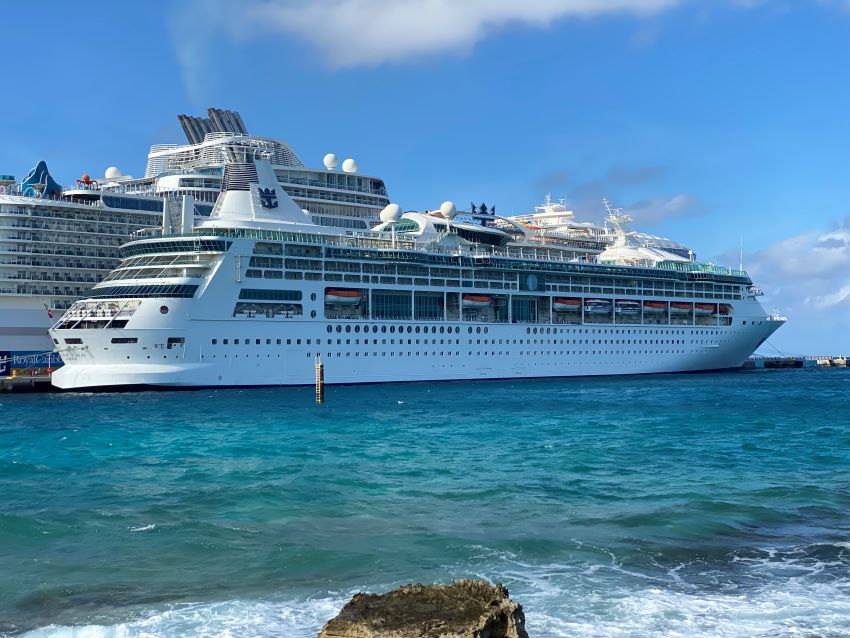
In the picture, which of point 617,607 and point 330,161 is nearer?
point 617,607

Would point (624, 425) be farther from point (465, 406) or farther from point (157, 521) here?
point (157, 521)

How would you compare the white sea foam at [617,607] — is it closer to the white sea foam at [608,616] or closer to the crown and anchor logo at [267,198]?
the white sea foam at [608,616]

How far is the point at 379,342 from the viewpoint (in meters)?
54.9


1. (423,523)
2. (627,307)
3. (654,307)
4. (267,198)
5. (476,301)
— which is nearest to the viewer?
(423,523)

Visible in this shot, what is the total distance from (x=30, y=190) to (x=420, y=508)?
2215 inches

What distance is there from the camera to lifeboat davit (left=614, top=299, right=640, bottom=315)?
67.2 metres

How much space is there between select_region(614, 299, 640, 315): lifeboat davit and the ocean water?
33.7 meters

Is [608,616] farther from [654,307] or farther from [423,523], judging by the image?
[654,307]

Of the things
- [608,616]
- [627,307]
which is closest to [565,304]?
[627,307]

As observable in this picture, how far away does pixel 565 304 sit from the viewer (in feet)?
213

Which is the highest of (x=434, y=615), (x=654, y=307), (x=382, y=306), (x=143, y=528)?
(x=654, y=307)

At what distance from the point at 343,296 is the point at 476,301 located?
10303mm

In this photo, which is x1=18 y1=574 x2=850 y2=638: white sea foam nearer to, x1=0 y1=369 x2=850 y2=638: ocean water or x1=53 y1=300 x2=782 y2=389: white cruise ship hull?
x1=0 y1=369 x2=850 y2=638: ocean water

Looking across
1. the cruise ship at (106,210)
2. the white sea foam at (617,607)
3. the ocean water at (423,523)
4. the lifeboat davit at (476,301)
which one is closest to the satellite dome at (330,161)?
the cruise ship at (106,210)
